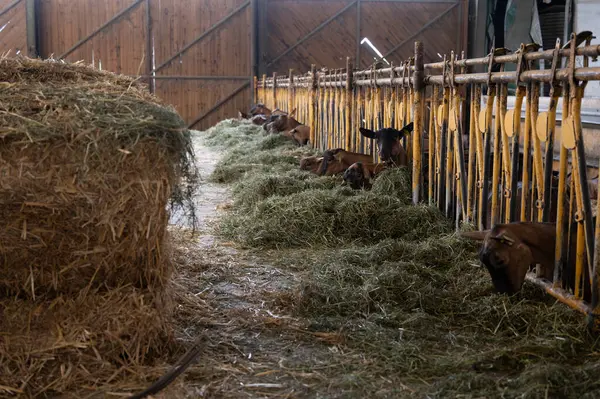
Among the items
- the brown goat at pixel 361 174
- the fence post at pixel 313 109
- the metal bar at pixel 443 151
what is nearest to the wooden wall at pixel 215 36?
the fence post at pixel 313 109

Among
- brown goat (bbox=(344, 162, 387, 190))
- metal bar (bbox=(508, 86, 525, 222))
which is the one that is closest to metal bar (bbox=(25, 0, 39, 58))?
brown goat (bbox=(344, 162, 387, 190))

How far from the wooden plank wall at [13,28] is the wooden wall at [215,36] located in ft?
0.10

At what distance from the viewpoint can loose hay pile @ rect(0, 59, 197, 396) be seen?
3.91 meters

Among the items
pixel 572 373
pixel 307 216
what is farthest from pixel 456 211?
pixel 572 373

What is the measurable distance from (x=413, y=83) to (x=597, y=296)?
4.64m

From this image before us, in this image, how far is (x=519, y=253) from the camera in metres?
5.11

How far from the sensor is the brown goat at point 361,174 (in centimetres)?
931

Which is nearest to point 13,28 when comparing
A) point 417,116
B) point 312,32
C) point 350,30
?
point 312,32

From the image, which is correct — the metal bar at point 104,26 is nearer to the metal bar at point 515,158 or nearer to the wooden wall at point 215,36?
the wooden wall at point 215,36

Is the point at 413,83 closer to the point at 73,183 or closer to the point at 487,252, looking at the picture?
the point at 487,252

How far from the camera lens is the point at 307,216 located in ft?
26.2

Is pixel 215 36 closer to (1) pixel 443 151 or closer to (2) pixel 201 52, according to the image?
(2) pixel 201 52

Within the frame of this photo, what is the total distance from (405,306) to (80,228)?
2475mm

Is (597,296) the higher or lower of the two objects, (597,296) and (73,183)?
the lower
